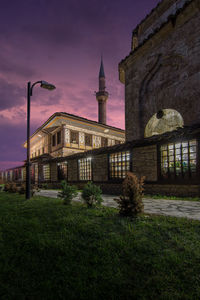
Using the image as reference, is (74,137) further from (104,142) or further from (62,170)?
(62,170)

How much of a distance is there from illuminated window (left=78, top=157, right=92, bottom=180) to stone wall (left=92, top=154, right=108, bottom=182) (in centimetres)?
65

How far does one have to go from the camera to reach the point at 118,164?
10.8 meters

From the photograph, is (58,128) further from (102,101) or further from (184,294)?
(184,294)

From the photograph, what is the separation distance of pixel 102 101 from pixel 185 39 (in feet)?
80.3

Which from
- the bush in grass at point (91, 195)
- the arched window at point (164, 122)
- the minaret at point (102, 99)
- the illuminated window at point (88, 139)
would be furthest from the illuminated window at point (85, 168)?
the minaret at point (102, 99)

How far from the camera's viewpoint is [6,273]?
2064 mm

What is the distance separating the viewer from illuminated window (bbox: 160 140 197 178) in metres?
7.50

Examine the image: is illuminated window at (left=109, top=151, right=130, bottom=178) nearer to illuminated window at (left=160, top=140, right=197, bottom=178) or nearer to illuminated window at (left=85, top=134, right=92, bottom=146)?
illuminated window at (left=160, top=140, right=197, bottom=178)

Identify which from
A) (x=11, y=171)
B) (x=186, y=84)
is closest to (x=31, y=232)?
(x=186, y=84)

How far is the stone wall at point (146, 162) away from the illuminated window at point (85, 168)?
14.7 feet

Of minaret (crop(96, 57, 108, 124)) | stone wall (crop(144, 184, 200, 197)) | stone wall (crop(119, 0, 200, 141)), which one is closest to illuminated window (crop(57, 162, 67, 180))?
stone wall (crop(119, 0, 200, 141))

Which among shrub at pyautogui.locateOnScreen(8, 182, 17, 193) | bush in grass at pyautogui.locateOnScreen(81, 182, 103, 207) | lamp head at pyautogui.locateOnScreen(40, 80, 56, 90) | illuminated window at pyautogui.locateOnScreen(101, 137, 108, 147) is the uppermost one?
lamp head at pyautogui.locateOnScreen(40, 80, 56, 90)

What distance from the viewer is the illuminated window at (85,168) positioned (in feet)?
42.2

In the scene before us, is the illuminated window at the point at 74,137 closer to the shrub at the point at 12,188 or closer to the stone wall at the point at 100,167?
the stone wall at the point at 100,167
